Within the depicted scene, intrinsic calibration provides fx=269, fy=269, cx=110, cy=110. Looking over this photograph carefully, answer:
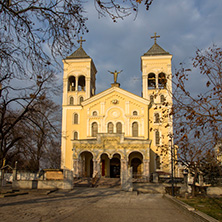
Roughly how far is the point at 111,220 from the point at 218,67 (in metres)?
6.36

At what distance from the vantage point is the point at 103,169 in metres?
35.5

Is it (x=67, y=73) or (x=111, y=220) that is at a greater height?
(x=67, y=73)

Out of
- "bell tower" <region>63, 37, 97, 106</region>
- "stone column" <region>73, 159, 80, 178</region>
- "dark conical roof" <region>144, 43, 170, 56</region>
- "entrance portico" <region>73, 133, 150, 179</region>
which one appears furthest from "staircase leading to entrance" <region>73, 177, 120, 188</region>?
"dark conical roof" <region>144, 43, 170, 56</region>

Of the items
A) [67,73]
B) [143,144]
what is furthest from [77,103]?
[143,144]

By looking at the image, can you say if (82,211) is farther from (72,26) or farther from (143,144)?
(143,144)

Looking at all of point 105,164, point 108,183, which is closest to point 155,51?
point 105,164

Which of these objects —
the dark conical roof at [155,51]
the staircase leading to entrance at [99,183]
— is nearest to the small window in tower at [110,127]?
the staircase leading to entrance at [99,183]

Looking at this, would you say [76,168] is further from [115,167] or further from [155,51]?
[155,51]

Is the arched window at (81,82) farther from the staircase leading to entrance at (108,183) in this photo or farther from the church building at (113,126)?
the staircase leading to entrance at (108,183)

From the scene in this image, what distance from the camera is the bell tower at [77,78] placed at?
130 feet

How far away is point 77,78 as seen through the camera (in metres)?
40.7

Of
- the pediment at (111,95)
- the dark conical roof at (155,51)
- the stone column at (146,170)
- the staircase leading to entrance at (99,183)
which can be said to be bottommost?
the staircase leading to entrance at (99,183)

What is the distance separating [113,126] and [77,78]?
31.9 feet

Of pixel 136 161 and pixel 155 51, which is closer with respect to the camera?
pixel 136 161
